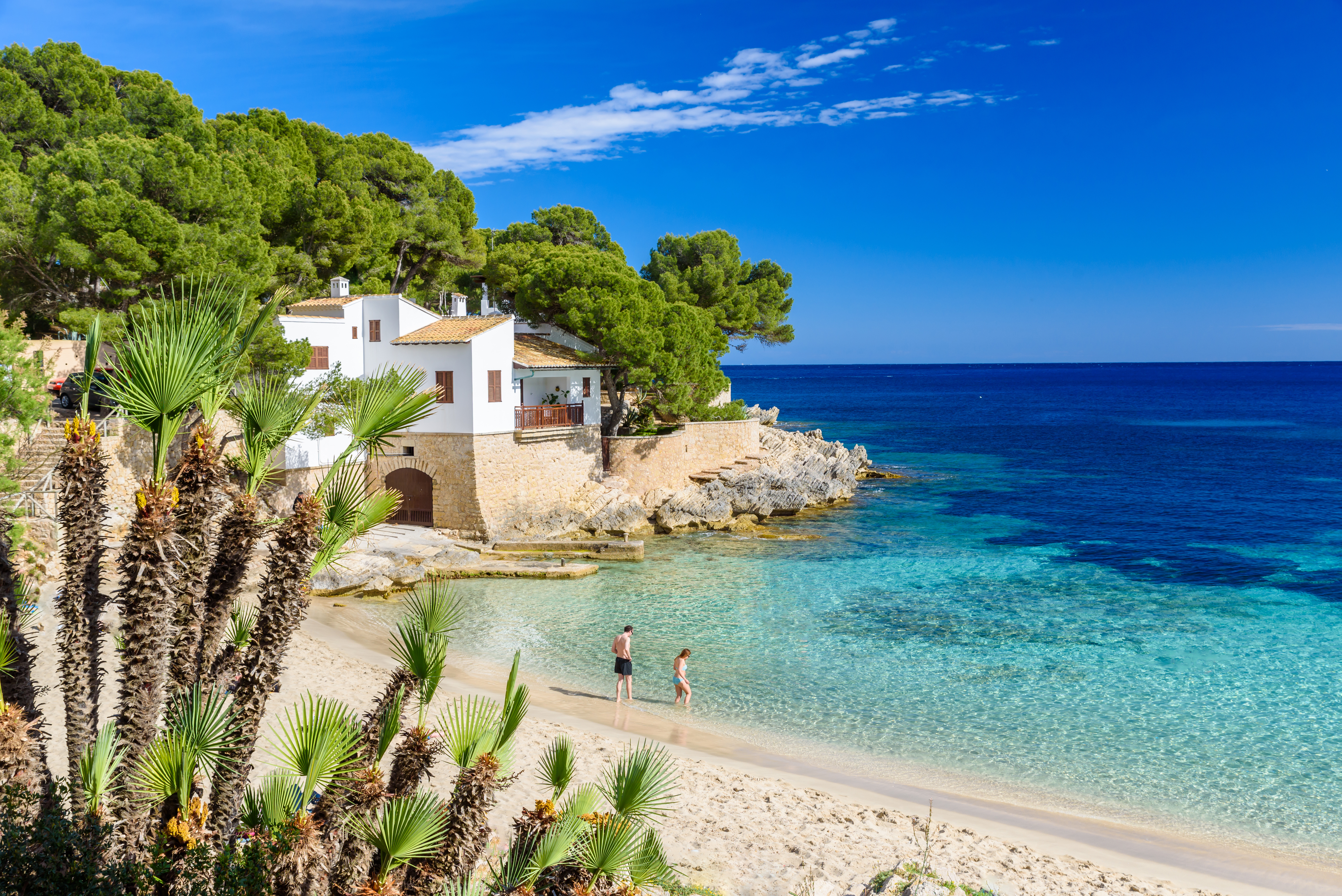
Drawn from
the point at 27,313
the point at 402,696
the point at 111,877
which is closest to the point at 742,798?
the point at 402,696

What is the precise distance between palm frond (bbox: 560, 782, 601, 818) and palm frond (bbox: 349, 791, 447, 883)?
0.93 m

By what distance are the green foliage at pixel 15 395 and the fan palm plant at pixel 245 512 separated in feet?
36.9

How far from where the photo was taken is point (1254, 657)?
18.9 metres

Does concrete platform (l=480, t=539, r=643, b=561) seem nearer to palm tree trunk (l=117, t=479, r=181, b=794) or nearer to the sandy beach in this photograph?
the sandy beach

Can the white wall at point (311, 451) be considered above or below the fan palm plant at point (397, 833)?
above

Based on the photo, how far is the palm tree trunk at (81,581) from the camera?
5.55 metres

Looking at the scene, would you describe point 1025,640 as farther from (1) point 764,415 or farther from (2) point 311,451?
(1) point 764,415

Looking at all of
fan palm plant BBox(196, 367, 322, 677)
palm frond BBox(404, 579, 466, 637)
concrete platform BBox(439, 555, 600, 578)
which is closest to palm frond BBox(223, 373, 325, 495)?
fan palm plant BBox(196, 367, 322, 677)

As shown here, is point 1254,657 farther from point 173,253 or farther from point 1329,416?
point 1329,416

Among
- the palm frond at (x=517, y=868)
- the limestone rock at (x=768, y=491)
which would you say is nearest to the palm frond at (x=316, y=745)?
the palm frond at (x=517, y=868)

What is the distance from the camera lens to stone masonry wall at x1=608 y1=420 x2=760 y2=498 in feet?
112

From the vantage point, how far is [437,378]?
28.3m

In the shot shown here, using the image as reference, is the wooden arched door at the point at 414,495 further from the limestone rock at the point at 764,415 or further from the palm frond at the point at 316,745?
the limestone rock at the point at 764,415

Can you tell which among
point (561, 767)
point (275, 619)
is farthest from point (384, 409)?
point (561, 767)
